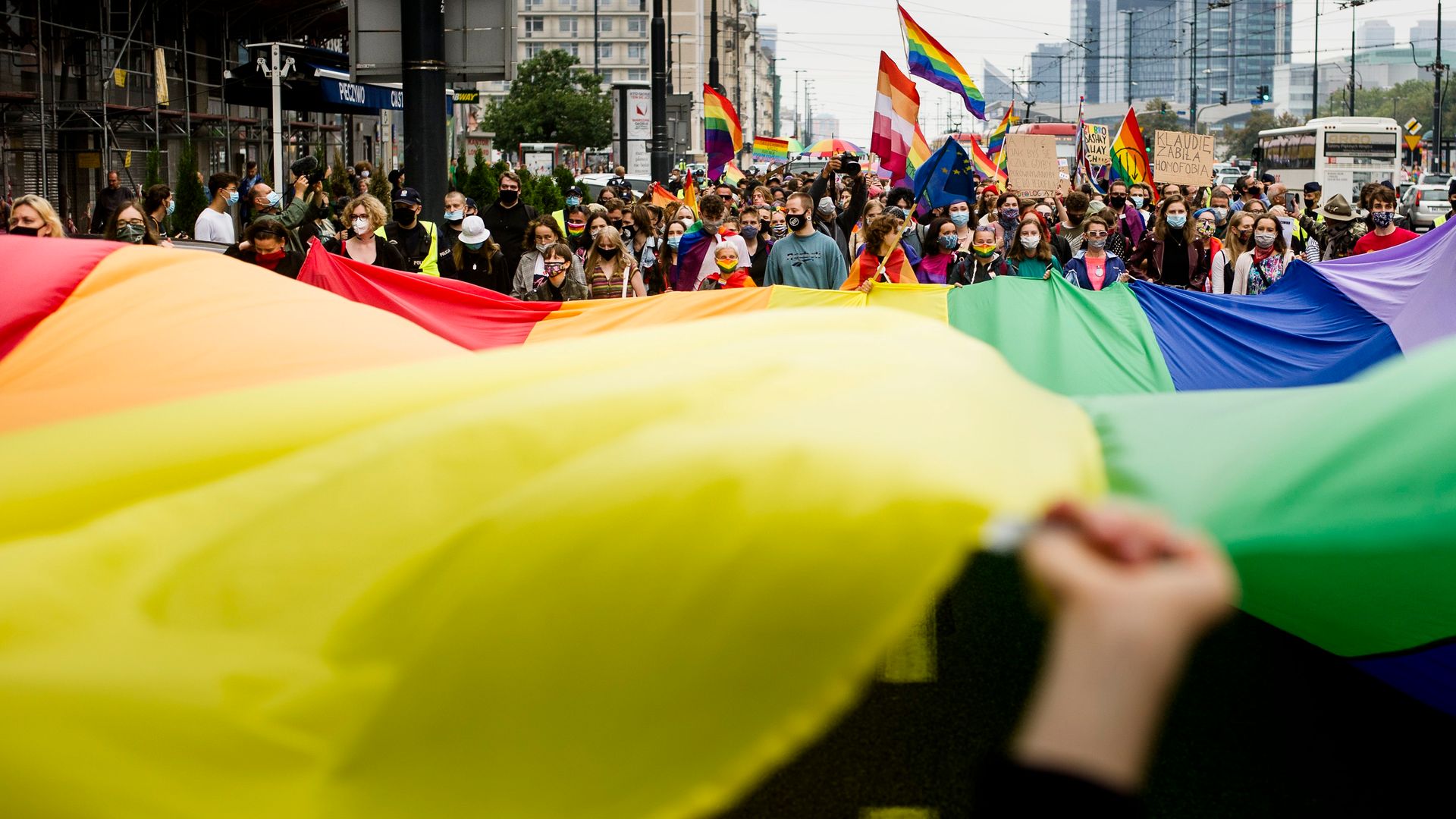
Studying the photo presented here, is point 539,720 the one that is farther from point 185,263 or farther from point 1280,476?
point 185,263

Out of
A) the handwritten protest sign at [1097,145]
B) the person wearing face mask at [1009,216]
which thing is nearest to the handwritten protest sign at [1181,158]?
the handwritten protest sign at [1097,145]

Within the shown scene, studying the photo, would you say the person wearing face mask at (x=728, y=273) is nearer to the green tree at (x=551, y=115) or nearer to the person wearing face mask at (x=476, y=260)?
the person wearing face mask at (x=476, y=260)

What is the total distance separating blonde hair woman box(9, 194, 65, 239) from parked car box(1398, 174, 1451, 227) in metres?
28.8

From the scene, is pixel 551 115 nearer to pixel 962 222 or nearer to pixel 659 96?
pixel 659 96

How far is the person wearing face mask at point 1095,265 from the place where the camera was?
38.8ft

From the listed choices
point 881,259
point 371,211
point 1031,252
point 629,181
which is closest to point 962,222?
point 1031,252

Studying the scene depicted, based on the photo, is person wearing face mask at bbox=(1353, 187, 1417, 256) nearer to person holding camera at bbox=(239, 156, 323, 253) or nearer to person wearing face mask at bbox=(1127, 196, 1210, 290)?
person wearing face mask at bbox=(1127, 196, 1210, 290)

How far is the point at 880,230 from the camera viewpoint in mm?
10789

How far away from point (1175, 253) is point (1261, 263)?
0.86 m

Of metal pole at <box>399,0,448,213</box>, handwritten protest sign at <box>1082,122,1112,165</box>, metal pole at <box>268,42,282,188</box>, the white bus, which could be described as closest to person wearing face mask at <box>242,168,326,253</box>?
metal pole at <box>399,0,448,213</box>

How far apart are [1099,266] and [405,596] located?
9.83 meters

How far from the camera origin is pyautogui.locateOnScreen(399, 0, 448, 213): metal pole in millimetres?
10609

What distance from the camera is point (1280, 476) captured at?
3.05 metres

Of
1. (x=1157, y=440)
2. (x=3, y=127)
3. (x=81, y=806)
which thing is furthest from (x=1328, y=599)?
(x=3, y=127)
